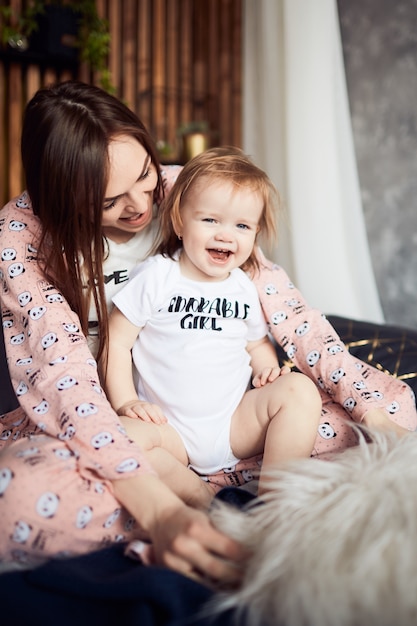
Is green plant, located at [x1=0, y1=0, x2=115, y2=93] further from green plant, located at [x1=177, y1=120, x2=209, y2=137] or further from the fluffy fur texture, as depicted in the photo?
the fluffy fur texture

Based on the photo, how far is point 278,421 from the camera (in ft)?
3.36

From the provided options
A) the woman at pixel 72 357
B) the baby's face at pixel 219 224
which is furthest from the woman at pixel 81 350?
the baby's face at pixel 219 224

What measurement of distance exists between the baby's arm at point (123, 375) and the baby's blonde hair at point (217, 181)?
176mm

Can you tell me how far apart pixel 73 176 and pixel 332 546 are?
0.73m

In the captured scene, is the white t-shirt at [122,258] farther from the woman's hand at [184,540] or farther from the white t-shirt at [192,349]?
the woman's hand at [184,540]

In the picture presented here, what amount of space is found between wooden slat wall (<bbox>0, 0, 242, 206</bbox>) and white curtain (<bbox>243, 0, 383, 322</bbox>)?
1.45 meters

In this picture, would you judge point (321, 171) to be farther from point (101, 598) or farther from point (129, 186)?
point (101, 598)

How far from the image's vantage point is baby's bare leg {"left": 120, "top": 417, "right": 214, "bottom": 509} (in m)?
0.96

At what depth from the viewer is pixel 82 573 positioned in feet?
2.31

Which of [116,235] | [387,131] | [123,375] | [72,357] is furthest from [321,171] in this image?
[72,357]

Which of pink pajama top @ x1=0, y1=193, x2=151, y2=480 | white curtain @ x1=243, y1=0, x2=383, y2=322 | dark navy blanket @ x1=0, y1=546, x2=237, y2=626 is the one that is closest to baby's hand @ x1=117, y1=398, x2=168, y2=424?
pink pajama top @ x1=0, y1=193, x2=151, y2=480

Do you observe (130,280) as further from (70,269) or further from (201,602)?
(201,602)


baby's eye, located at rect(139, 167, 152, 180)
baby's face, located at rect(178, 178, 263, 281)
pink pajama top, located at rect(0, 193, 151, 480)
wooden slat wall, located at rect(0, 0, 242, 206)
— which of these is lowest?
pink pajama top, located at rect(0, 193, 151, 480)

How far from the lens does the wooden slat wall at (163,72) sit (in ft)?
11.6
